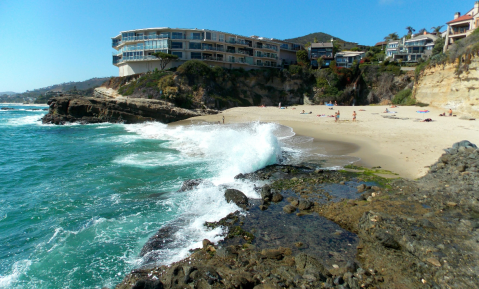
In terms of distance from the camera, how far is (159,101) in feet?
129

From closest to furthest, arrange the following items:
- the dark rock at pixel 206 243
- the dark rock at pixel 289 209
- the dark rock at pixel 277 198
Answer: the dark rock at pixel 206 243, the dark rock at pixel 289 209, the dark rock at pixel 277 198

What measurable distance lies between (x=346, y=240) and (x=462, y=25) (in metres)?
57.9

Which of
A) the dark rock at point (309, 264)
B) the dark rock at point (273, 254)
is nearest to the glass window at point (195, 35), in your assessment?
the dark rock at point (273, 254)

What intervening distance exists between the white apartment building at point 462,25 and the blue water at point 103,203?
48.6 meters

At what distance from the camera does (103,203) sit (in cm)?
1051

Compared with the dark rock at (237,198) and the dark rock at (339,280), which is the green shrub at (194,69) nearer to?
the dark rock at (237,198)

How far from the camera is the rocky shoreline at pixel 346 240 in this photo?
5559mm

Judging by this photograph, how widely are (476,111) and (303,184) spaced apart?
2528 cm

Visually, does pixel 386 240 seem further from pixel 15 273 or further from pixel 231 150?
pixel 231 150

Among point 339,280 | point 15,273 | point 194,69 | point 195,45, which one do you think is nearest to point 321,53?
point 195,45

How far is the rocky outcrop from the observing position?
37531mm

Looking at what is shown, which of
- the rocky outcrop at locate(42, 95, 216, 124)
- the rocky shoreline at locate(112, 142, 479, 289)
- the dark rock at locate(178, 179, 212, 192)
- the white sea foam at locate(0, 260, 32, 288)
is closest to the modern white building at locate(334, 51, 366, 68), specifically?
the rocky outcrop at locate(42, 95, 216, 124)

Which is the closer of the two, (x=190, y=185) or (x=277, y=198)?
(x=277, y=198)

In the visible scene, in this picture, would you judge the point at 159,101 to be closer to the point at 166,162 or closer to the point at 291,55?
the point at 166,162
